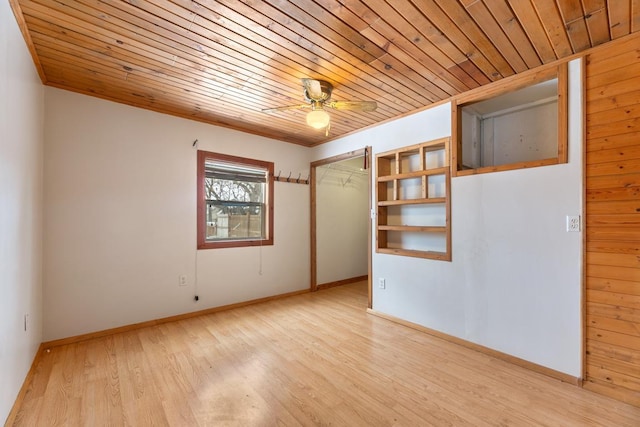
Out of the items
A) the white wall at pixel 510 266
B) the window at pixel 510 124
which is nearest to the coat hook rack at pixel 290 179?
the white wall at pixel 510 266

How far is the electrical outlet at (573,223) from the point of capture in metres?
2.09

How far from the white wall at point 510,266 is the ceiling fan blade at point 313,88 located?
4.28ft

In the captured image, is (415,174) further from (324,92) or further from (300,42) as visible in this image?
(300,42)

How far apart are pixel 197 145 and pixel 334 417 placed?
3299mm

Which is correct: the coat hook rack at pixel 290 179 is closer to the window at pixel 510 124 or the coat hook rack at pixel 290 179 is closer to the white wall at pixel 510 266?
the white wall at pixel 510 266

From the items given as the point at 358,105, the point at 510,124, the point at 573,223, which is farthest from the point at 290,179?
the point at 573,223

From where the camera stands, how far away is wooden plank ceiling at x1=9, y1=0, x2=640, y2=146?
1679 millimetres

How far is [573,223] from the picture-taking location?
83.1 inches

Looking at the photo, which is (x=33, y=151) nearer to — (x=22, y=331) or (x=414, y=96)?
(x=22, y=331)

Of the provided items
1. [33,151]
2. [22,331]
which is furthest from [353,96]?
[22,331]

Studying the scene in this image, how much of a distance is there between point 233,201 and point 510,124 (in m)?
3.61

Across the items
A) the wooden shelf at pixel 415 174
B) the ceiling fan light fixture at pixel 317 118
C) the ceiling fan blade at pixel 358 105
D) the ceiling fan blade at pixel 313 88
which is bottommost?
the wooden shelf at pixel 415 174

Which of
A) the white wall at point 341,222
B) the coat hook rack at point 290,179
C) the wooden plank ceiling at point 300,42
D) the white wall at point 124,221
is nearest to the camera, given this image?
the wooden plank ceiling at point 300,42

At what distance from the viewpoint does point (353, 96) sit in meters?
2.86
